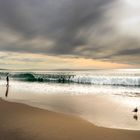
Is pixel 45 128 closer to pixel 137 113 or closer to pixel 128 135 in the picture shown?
pixel 128 135

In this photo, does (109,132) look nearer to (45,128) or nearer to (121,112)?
(45,128)

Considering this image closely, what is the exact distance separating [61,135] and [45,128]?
1.04 meters

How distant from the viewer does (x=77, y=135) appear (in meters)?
8.53

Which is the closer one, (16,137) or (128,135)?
(16,137)

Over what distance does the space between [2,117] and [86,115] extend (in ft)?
13.6

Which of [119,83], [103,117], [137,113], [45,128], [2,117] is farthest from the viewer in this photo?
[119,83]

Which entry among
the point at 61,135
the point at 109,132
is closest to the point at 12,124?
the point at 61,135

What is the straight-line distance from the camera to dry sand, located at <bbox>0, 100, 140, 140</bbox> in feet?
27.1

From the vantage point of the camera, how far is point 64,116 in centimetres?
1196

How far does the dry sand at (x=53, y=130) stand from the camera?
827 centimetres

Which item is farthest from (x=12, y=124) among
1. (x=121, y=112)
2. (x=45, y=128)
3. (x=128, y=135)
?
(x=121, y=112)

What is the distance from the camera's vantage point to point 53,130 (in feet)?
29.7

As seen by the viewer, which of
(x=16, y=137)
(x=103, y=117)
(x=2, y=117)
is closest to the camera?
(x=16, y=137)

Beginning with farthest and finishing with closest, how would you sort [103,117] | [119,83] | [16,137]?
[119,83], [103,117], [16,137]
